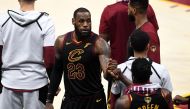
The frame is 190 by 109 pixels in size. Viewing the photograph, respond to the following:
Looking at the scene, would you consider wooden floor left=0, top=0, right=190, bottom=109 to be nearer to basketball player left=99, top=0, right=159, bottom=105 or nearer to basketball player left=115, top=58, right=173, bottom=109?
basketball player left=99, top=0, right=159, bottom=105

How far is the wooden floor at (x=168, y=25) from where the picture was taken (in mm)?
11640

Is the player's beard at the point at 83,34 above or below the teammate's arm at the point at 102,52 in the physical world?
above

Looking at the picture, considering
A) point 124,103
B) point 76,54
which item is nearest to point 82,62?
point 76,54

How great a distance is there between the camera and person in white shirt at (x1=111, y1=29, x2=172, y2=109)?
5773mm

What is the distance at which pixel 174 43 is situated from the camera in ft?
46.2

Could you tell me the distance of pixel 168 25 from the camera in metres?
15.9

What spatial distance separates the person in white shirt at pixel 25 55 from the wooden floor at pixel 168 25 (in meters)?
2.98

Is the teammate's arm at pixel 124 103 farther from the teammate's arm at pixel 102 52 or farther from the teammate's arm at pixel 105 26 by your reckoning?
the teammate's arm at pixel 105 26

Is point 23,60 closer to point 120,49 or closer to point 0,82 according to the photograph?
point 0,82

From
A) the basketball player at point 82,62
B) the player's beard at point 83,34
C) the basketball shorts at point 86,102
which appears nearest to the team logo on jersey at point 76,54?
the basketball player at point 82,62

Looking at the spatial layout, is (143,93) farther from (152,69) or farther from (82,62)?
(82,62)

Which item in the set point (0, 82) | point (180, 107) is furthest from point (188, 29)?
point (0, 82)

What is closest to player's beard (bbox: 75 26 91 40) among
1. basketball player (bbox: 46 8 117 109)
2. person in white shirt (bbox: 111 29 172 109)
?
basketball player (bbox: 46 8 117 109)

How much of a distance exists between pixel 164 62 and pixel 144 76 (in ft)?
23.8
